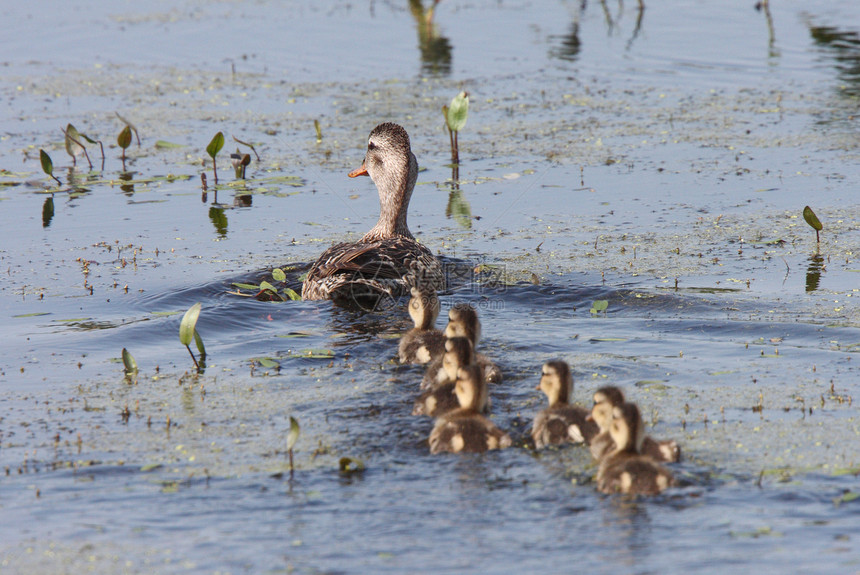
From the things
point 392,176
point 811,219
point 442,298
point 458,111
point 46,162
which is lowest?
point 442,298

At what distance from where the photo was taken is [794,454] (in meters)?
5.22

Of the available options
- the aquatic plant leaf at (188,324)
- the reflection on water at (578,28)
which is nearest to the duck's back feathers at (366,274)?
the aquatic plant leaf at (188,324)

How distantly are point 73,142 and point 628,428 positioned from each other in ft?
30.5

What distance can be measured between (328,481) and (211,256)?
4811 millimetres

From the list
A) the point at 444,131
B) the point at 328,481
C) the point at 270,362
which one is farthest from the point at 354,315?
the point at 444,131

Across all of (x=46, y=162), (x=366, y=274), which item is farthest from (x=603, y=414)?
(x=46, y=162)

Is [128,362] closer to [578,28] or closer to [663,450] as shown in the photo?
[663,450]

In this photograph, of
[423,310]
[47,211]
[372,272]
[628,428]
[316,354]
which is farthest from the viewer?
[47,211]

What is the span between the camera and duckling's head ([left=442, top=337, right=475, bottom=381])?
6.07 metres

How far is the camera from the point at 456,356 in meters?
6.08

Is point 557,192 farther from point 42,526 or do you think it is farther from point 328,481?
point 42,526

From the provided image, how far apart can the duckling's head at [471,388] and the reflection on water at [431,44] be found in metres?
11.3

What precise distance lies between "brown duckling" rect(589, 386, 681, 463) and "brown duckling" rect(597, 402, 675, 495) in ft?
0.31

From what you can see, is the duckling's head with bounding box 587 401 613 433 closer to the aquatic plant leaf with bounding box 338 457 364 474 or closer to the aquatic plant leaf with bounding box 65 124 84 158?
the aquatic plant leaf with bounding box 338 457 364 474
